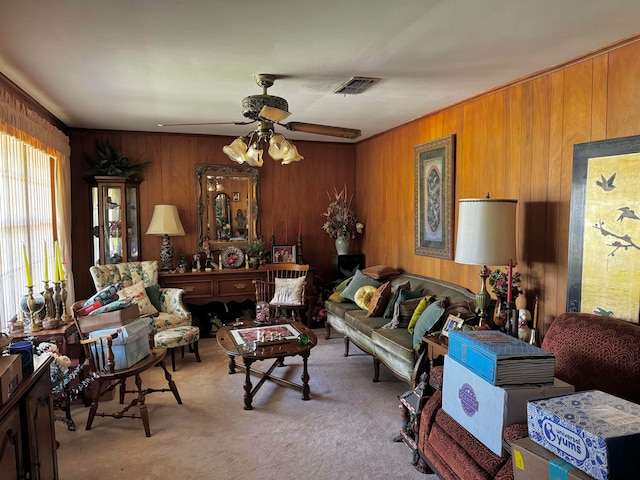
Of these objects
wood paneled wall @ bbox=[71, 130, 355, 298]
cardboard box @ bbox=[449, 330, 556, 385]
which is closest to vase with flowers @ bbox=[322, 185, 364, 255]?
wood paneled wall @ bbox=[71, 130, 355, 298]

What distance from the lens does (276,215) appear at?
5574 mm

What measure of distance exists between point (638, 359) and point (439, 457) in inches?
41.0

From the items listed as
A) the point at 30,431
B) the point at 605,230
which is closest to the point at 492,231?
→ the point at 605,230

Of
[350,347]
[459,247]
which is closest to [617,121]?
[459,247]

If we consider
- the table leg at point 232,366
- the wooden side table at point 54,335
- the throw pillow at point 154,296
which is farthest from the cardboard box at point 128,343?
the throw pillow at point 154,296

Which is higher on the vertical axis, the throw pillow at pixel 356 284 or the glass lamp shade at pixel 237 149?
the glass lamp shade at pixel 237 149

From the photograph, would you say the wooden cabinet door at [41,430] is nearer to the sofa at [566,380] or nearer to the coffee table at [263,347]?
the coffee table at [263,347]

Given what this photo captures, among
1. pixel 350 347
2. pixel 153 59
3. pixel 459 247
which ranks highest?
pixel 153 59

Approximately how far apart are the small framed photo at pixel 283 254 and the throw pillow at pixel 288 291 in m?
0.55

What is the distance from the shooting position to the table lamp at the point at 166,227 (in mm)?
4727

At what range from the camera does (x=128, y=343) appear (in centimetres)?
281

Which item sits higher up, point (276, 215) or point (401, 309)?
point (276, 215)

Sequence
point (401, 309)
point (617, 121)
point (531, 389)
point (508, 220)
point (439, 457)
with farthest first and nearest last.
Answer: point (401, 309), point (508, 220), point (617, 121), point (439, 457), point (531, 389)

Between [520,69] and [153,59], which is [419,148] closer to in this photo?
[520,69]
